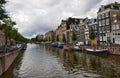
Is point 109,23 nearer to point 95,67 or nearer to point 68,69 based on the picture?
point 95,67

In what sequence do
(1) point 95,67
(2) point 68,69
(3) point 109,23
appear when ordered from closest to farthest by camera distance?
(2) point 68,69 < (1) point 95,67 < (3) point 109,23

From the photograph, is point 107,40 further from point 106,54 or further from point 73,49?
point 106,54

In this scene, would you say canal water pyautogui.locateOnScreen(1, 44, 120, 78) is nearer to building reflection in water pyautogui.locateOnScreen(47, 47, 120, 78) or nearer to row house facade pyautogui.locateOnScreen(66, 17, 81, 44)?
building reflection in water pyautogui.locateOnScreen(47, 47, 120, 78)

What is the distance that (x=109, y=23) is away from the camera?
78.0m

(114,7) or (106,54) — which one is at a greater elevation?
(114,7)

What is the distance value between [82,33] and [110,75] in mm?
79679

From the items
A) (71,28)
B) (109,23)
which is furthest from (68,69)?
(71,28)

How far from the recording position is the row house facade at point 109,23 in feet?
240

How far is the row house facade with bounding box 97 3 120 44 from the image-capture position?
240 ft

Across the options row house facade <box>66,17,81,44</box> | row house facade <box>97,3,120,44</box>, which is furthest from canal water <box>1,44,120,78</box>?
row house facade <box>66,17,81,44</box>

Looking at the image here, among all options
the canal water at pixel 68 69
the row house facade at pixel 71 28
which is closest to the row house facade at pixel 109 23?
the canal water at pixel 68 69

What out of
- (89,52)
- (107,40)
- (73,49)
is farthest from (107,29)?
(89,52)

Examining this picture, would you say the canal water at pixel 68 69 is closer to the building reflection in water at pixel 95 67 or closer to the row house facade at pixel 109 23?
the building reflection in water at pixel 95 67

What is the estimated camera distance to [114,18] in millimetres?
74250
